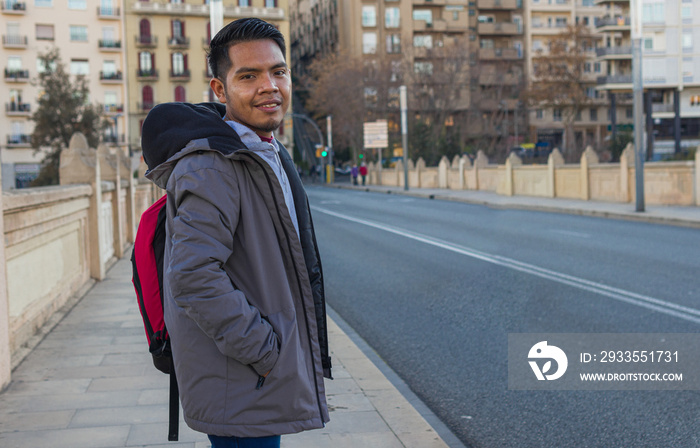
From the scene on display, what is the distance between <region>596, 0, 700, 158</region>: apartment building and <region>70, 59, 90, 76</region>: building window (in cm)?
4693

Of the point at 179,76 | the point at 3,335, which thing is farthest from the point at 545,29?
the point at 3,335

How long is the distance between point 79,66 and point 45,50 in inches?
128

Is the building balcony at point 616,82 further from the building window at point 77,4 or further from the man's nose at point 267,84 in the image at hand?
the man's nose at point 267,84

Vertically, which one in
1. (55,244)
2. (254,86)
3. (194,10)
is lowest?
(55,244)

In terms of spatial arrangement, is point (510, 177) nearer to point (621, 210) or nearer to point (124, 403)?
point (621, 210)

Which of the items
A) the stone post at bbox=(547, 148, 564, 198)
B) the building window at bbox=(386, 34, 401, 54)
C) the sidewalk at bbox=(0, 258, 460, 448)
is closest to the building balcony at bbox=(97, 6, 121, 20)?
the building window at bbox=(386, 34, 401, 54)

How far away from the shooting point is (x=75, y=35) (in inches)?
2886

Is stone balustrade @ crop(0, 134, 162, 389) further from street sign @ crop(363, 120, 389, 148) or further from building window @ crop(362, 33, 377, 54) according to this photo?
building window @ crop(362, 33, 377, 54)

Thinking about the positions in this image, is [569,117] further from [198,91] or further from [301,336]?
[301,336]

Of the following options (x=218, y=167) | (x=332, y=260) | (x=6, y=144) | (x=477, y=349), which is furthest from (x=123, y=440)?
(x=6, y=144)

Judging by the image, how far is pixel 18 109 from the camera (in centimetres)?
7175

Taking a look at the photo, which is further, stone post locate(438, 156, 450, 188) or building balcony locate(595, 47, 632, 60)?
building balcony locate(595, 47, 632, 60)

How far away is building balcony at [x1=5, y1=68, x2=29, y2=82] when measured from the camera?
71312mm

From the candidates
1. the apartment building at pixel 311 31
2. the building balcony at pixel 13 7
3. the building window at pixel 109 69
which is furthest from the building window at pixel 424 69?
the building balcony at pixel 13 7
